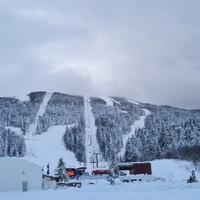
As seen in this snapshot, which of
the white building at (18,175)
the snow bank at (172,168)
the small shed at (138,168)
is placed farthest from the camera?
the small shed at (138,168)

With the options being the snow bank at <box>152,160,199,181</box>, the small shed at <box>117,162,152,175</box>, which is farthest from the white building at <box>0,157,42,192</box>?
the snow bank at <box>152,160,199,181</box>

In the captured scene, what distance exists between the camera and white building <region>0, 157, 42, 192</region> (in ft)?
199

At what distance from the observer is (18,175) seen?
61.7 meters

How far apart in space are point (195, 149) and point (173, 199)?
274 feet

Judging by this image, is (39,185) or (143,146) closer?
(39,185)

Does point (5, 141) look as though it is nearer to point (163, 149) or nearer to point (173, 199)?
point (163, 149)

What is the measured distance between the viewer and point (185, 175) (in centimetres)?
8012

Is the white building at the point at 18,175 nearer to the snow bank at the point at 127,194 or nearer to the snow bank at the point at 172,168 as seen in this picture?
the snow bank at the point at 127,194

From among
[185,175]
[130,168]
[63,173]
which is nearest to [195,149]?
[130,168]

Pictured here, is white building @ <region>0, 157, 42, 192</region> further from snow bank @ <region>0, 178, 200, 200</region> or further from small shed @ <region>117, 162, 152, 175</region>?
small shed @ <region>117, 162, 152, 175</region>

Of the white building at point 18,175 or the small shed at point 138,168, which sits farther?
the small shed at point 138,168

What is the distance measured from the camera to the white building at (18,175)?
60688 millimetres

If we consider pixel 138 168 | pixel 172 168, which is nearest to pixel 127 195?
pixel 138 168

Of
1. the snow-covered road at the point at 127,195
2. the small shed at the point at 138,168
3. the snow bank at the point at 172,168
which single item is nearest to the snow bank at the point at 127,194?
the snow-covered road at the point at 127,195
